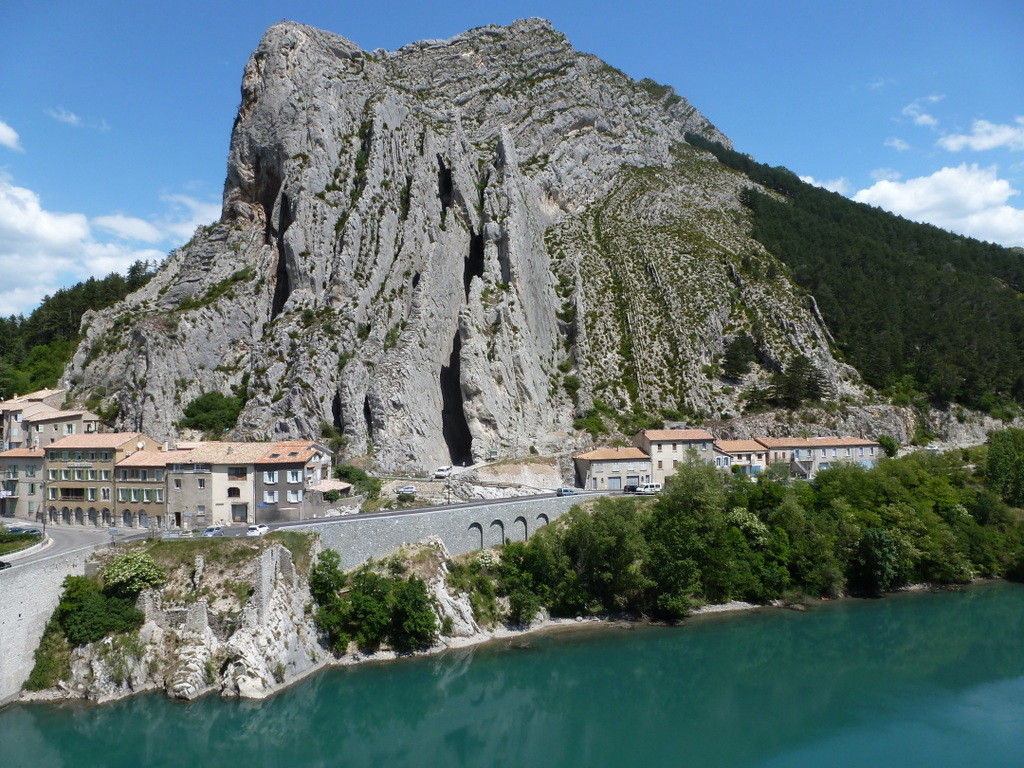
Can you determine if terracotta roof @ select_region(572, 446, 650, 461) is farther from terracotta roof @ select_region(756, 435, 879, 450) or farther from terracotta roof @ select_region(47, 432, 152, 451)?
terracotta roof @ select_region(47, 432, 152, 451)

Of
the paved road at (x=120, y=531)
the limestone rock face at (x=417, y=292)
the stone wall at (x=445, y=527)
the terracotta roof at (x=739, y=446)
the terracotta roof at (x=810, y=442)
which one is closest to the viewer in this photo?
the paved road at (x=120, y=531)

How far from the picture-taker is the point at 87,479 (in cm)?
4097

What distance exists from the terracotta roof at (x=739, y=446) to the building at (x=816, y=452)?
809 millimetres

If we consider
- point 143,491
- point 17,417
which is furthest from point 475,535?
point 17,417

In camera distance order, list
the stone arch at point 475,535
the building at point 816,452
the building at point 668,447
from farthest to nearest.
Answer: the building at point 816,452
the building at point 668,447
the stone arch at point 475,535

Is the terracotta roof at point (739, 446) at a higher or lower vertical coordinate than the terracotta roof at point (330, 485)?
higher

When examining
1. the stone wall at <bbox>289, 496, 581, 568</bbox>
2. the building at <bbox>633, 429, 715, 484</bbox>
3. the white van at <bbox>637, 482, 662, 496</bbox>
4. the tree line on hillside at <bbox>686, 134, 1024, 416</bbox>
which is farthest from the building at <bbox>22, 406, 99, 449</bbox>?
the tree line on hillside at <bbox>686, 134, 1024, 416</bbox>

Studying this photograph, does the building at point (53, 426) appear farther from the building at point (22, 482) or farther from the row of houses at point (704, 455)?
the row of houses at point (704, 455)

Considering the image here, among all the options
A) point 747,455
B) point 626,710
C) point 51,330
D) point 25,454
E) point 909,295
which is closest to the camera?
point 626,710

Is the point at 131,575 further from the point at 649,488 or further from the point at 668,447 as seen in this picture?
the point at 668,447

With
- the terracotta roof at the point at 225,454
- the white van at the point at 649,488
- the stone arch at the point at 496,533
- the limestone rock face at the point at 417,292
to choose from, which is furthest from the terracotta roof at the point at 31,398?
the white van at the point at 649,488

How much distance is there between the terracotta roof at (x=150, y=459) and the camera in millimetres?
39469

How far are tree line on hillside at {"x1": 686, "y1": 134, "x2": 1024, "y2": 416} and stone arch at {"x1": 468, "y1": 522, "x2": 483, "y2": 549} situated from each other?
177ft

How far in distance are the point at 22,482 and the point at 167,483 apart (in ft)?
40.7
